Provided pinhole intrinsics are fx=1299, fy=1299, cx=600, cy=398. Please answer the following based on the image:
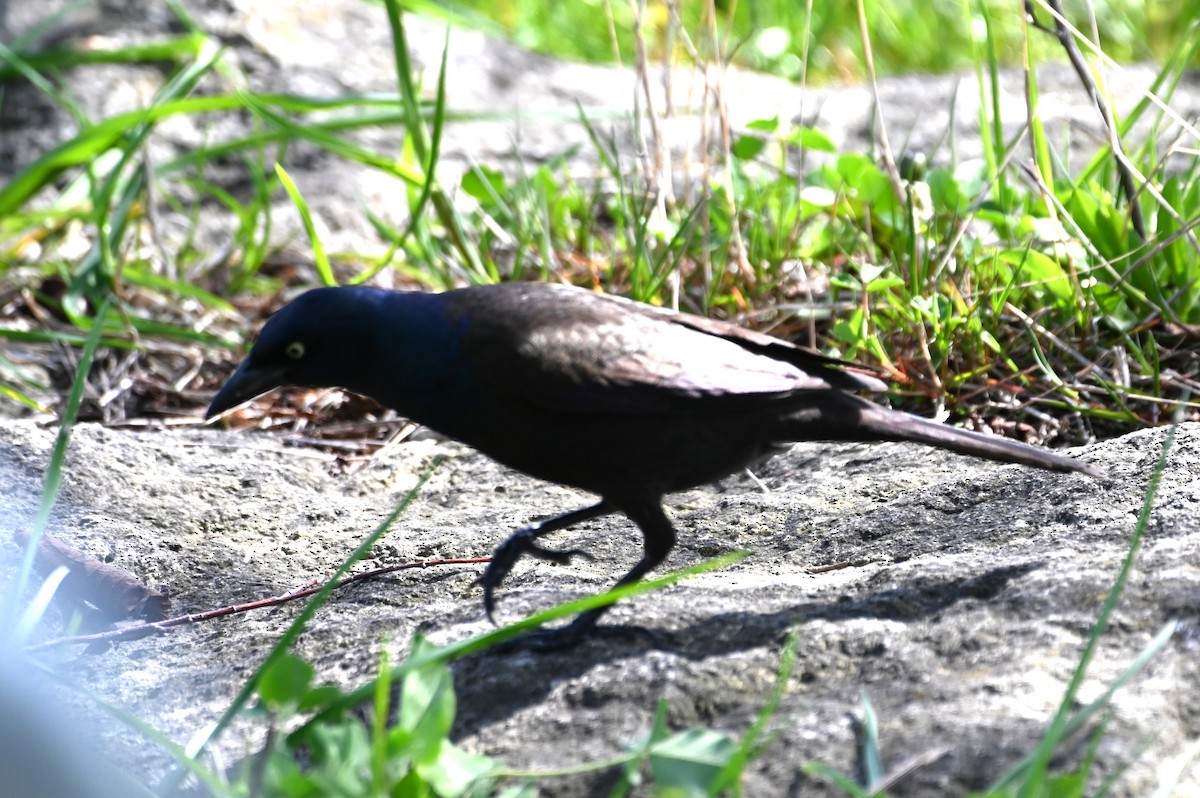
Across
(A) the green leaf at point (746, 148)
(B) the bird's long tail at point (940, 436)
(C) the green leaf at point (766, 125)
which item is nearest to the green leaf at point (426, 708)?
(B) the bird's long tail at point (940, 436)

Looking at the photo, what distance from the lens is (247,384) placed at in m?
2.49

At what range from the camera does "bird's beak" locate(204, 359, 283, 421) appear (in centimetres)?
249

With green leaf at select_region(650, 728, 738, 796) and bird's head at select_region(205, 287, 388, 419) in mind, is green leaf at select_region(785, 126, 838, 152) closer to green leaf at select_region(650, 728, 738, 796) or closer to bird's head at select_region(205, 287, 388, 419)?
bird's head at select_region(205, 287, 388, 419)

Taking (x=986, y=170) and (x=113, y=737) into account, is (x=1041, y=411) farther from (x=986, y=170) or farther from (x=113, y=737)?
(x=113, y=737)

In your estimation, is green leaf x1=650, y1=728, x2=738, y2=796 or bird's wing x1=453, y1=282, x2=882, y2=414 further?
bird's wing x1=453, y1=282, x2=882, y2=414

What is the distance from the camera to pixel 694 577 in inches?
99.4

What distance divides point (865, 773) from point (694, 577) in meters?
0.90

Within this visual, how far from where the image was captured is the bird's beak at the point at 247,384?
2.49 m

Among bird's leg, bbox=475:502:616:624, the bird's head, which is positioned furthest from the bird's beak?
bird's leg, bbox=475:502:616:624

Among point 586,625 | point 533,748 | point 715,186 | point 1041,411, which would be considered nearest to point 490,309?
point 586,625

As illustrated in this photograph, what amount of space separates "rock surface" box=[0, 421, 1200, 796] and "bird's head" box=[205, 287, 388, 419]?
408 mm

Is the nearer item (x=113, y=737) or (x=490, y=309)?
(x=113, y=737)

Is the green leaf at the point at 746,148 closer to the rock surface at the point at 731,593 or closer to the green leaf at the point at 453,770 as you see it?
the rock surface at the point at 731,593

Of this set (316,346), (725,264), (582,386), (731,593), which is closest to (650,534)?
(731,593)
